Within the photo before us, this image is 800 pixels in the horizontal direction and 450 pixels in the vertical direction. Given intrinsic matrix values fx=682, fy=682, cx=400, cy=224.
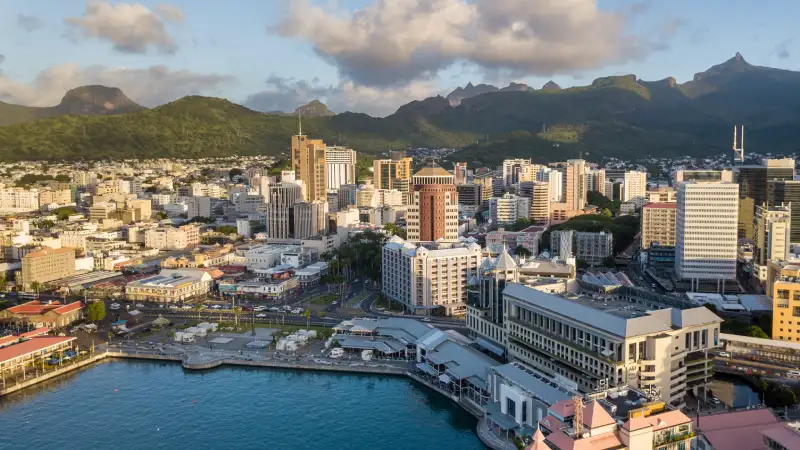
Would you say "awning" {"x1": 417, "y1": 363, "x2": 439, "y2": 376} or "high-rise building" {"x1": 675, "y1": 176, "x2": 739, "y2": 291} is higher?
"high-rise building" {"x1": 675, "y1": 176, "x2": 739, "y2": 291}

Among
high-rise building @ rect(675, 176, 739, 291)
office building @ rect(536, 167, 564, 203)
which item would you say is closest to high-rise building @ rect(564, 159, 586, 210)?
office building @ rect(536, 167, 564, 203)

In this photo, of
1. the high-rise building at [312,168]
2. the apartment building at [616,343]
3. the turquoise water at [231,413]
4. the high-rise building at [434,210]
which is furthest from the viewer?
the high-rise building at [312,168]

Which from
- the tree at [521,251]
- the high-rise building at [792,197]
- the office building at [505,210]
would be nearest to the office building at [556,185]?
the office building at [505,210]

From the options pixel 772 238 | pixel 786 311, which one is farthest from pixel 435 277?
pixel 772 238

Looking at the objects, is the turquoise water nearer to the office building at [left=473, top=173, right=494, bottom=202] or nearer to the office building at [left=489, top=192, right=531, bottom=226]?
the office building at [left=489, top=192, right=531, bottom=226]

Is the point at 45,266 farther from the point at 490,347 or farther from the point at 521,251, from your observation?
the point at 521,251

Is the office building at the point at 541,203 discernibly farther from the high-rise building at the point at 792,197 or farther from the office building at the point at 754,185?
Result: the high-rise building at the point at 792,197

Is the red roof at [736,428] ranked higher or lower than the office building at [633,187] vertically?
lower
